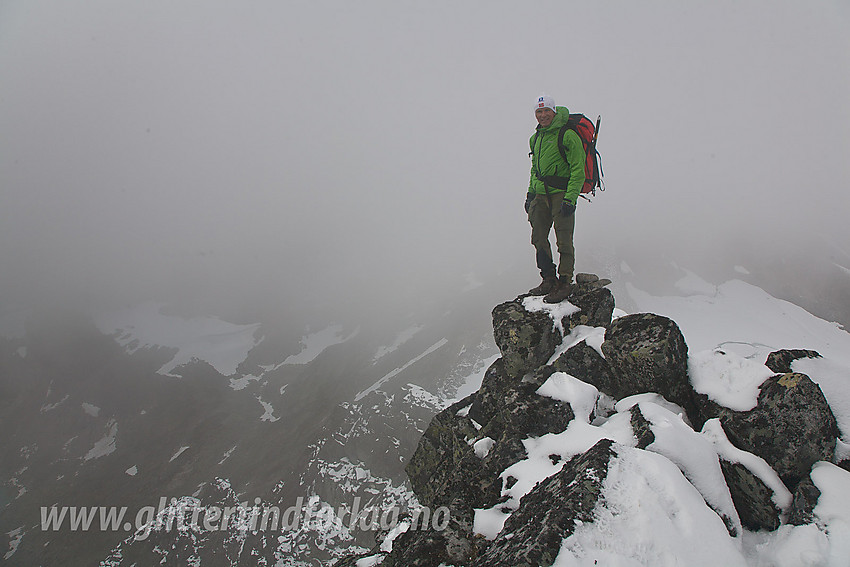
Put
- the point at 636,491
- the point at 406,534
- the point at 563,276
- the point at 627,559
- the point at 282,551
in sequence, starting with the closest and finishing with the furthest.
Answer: the point at 627,559
the point at 636,491
the point at 406,534
the point at 563,276
the point at 282,551

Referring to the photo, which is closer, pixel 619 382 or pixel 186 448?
pixel 619 382

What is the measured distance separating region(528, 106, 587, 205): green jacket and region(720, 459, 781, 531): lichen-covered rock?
7308 millimetres

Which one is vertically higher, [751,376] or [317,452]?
[751,376]

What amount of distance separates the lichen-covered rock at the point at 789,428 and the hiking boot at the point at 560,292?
651 cm

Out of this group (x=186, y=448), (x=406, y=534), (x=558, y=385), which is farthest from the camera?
(x=186, y=448)

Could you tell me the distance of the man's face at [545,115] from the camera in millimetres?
11453

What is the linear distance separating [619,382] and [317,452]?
15850 centimetres

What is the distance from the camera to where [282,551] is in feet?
387

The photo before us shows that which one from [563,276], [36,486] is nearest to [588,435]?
[563,276]

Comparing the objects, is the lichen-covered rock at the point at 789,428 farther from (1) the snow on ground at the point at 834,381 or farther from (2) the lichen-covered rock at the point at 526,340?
(2) the lichen-covered rock at the point at 526,340

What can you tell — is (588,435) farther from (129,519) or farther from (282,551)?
(129,519)

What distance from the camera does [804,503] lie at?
6078 millimetres

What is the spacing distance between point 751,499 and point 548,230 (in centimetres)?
853

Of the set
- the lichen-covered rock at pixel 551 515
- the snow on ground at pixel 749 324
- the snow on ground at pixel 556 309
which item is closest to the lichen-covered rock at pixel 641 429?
the lichen-covered rock at pixel 551 515
